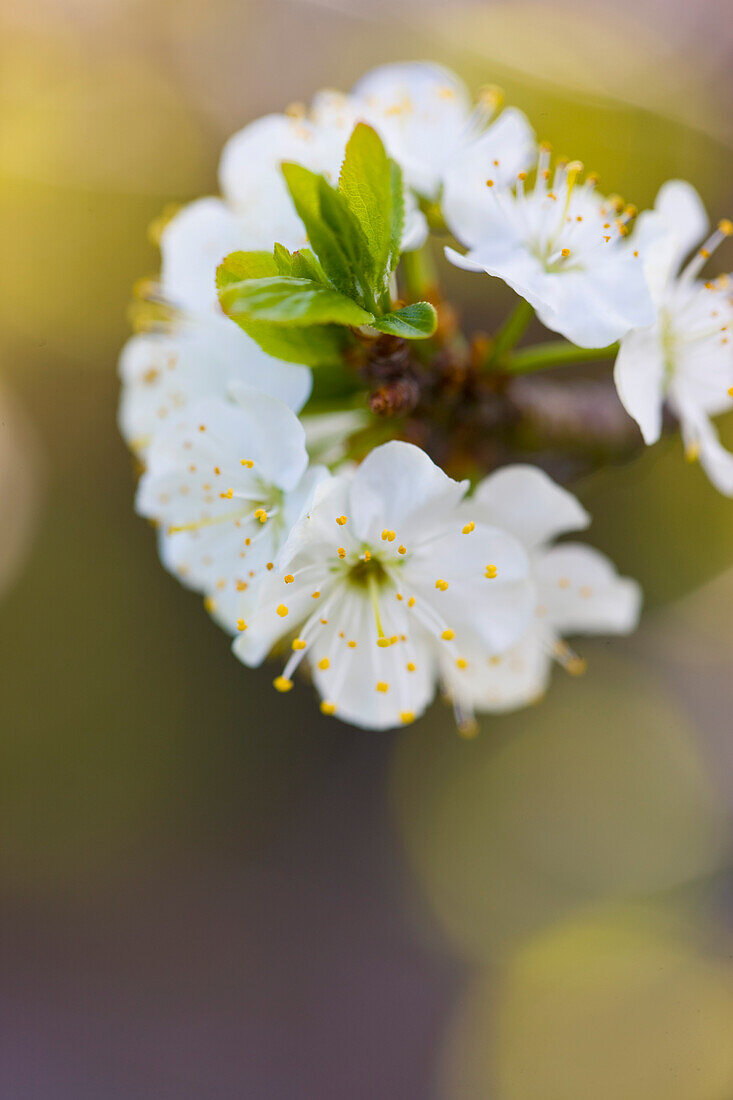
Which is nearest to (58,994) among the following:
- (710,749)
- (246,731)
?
(246,731)

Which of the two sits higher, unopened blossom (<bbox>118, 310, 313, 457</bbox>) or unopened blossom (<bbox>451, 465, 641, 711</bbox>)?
unopened blossom (<bbox>118, 310, 313, 457</bbox>)

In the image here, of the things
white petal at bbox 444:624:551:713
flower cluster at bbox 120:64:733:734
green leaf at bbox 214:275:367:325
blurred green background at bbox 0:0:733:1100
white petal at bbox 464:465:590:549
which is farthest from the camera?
blurred green background at bbox 0:0:733:1100

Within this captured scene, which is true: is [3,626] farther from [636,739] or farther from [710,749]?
[710,749]

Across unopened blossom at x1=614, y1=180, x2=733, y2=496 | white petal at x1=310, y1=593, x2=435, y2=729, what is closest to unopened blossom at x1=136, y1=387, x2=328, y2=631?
white petal at x1=310, y1=593, x2=435, y2=729

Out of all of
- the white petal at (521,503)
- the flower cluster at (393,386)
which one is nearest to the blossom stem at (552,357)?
the flower cluster at (393,386)

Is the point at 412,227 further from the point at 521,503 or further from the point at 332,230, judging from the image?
the point at 521,503

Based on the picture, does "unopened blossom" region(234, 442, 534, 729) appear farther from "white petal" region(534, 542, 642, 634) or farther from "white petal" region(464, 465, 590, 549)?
"white petal" region(534, 542, 642, 634)
